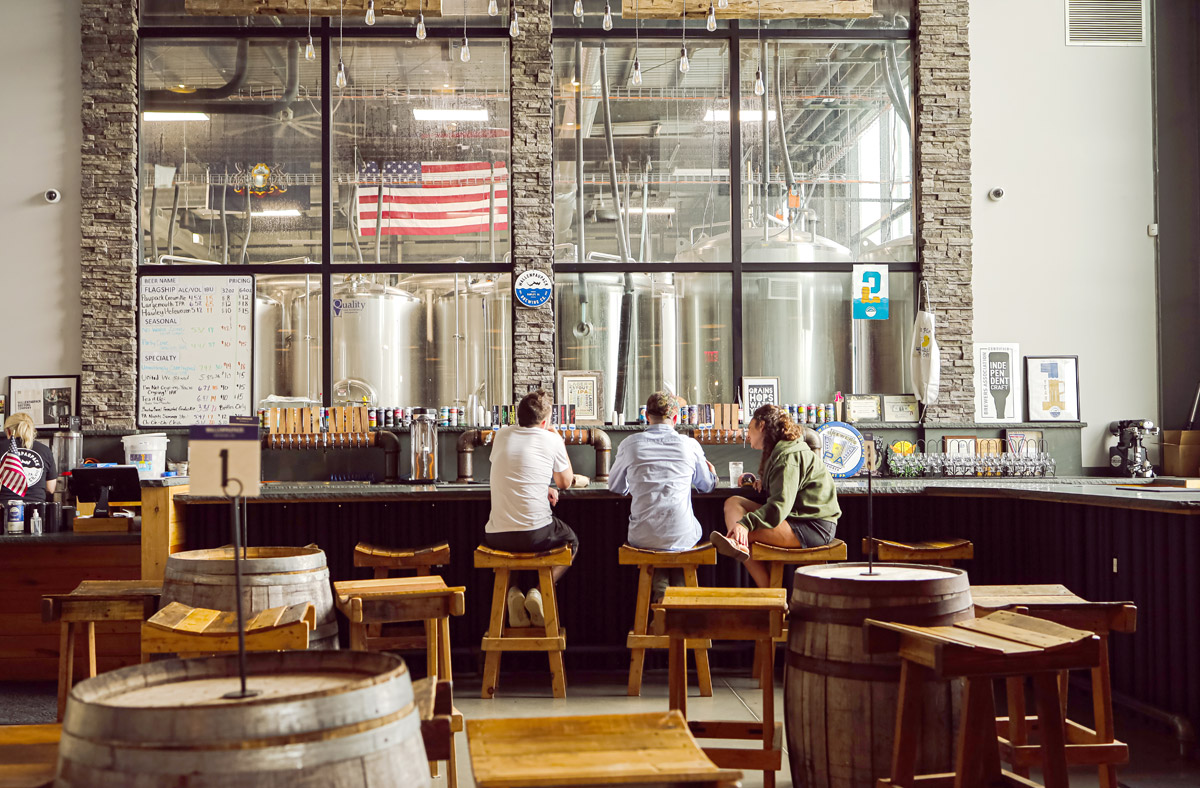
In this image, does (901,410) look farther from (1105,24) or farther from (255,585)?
(255,585)

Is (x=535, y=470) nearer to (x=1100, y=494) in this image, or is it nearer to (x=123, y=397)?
(x=1100, y=494)

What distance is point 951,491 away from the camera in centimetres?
530

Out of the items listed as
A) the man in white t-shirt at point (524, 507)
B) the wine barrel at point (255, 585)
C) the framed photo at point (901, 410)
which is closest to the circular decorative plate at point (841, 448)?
the framed photo at point (901, 410)

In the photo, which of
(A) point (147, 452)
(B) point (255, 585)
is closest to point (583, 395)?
(A) point (147, 452)

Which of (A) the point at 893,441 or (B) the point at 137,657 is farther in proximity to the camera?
(A) the point at 893,441

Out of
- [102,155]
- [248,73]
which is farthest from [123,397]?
[248,73]

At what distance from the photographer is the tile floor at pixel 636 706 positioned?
147 inches

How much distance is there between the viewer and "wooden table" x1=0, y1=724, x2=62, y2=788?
1803mm

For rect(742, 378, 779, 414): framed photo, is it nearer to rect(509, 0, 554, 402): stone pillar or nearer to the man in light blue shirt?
rect(509, 0, 554, 402): stone pillar

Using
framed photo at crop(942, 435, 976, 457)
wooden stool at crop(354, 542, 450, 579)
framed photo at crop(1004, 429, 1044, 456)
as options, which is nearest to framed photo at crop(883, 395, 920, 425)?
framed photo at crop(942, 435, 976, 457)

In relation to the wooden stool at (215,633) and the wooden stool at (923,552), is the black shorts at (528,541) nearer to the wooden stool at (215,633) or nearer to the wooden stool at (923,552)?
the wooden stool at (923,552)

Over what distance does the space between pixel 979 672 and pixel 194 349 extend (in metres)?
6.48

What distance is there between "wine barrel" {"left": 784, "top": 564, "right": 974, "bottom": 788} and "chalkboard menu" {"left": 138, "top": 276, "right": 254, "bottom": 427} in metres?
5.65

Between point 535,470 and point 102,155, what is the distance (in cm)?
469
